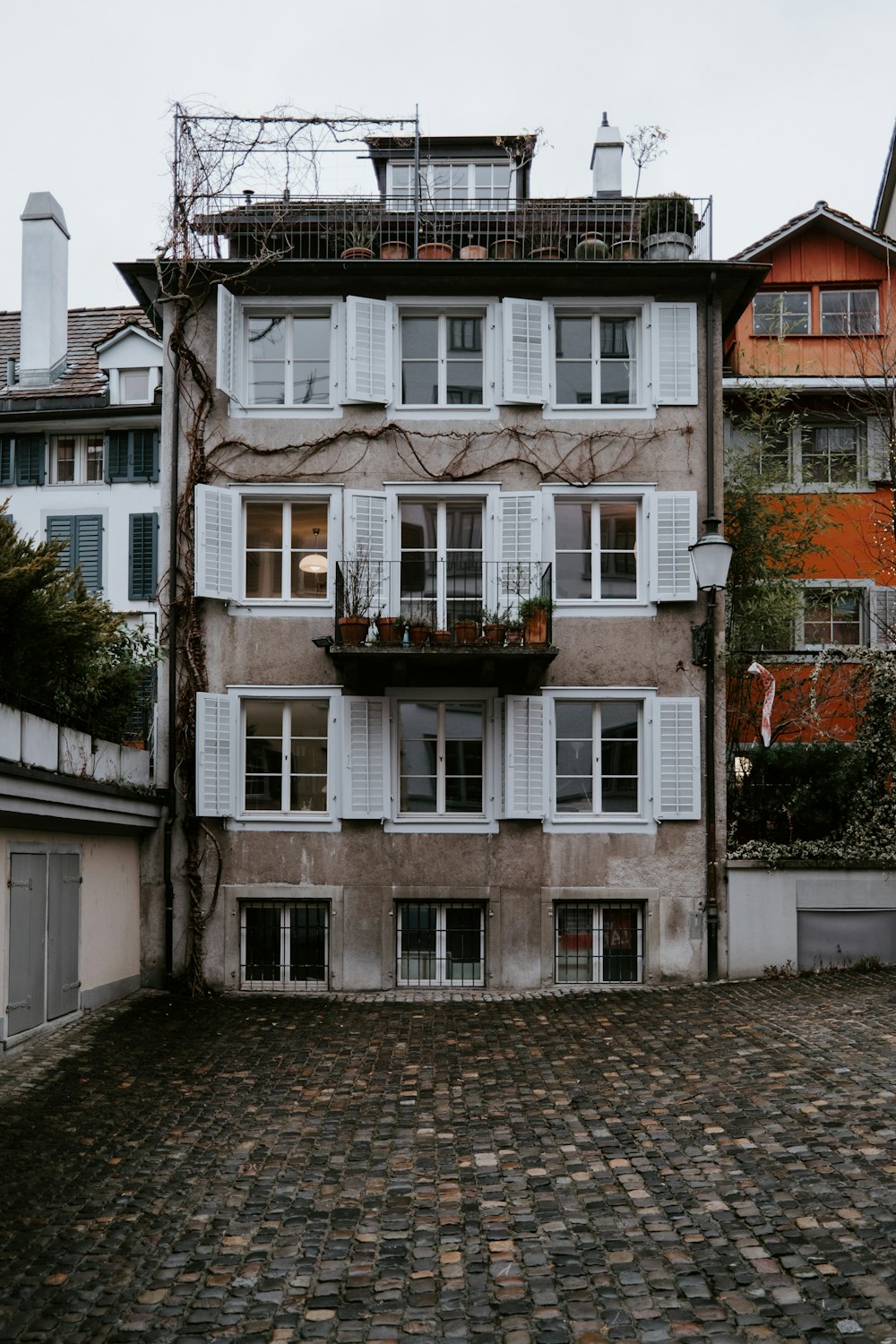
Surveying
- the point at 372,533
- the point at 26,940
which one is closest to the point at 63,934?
the point at 26,940

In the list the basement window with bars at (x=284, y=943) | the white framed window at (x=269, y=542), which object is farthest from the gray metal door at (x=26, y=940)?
the white framed window at (x=269, y=542)

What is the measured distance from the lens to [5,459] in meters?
22.7

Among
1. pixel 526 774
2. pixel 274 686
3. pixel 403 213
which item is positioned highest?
pixel 403 213

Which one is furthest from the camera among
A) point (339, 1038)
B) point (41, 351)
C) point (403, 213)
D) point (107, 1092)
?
point (41, 351)

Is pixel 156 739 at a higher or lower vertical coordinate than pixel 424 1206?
higher

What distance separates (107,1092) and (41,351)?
55.7ft

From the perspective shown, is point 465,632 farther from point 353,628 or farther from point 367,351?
point 367,351

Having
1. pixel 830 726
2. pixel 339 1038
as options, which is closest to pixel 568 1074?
pixel 339 1038

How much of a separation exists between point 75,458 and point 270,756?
364 inches

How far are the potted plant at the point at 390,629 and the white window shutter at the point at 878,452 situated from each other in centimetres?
983

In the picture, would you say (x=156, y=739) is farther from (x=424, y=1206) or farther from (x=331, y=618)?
(x=424, y=1206)

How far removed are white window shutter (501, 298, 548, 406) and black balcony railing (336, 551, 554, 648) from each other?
2.25m

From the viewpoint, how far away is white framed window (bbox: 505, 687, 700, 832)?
15945mm

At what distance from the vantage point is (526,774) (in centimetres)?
1592
